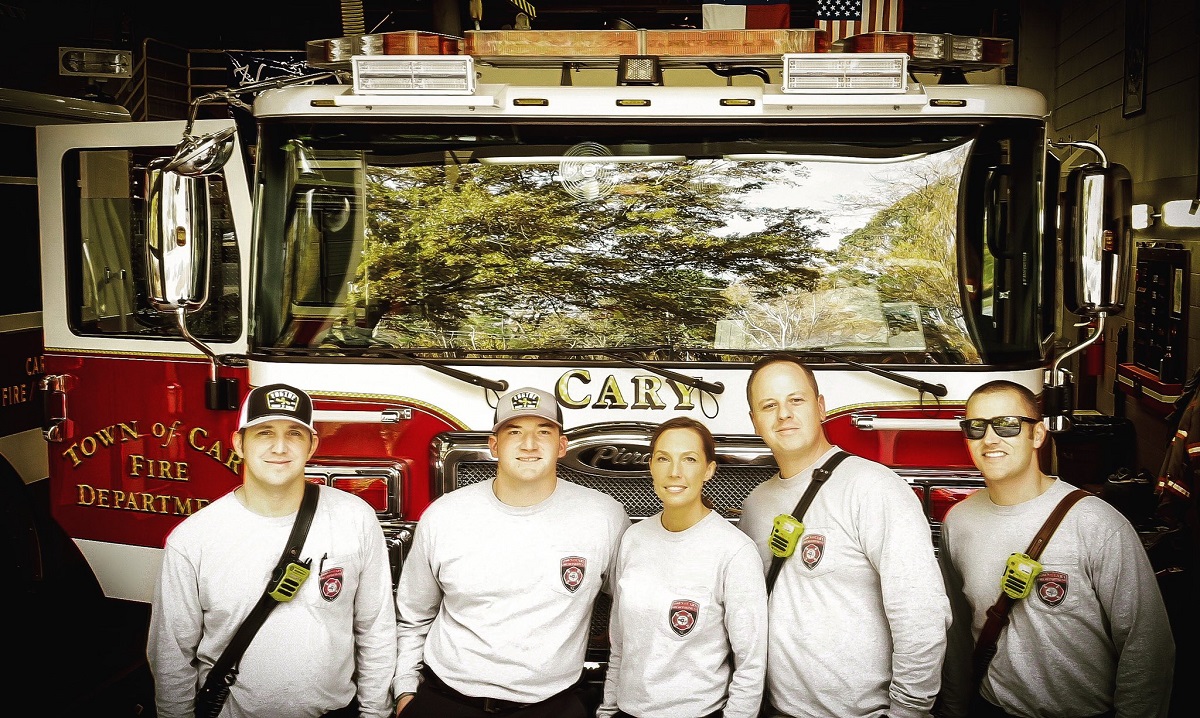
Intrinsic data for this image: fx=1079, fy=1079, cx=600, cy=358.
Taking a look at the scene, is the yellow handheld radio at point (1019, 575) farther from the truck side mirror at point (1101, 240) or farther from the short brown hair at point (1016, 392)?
the truck side mirror at point (1101, 240)

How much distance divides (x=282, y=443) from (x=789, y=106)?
2128mm

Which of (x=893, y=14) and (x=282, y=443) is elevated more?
(x=893, y=14)

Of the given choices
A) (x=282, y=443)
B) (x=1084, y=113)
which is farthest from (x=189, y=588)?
(x=1084, y=113)

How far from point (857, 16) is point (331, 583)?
2920 millimetres

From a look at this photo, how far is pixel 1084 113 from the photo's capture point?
35.6 feet

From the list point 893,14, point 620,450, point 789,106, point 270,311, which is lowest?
point 620,450

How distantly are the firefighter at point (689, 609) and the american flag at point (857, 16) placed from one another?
1.90m

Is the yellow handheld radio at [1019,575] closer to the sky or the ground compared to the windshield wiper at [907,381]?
closer to the ground

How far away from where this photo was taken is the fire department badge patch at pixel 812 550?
3238mm

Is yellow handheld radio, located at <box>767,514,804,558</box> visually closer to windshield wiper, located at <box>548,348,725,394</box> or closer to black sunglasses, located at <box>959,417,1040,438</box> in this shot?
black sunglasses, located at <box>959,417,1040,438</box>

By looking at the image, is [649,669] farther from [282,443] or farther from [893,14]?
[893,14]

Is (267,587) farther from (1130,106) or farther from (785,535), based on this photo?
(1130,106)

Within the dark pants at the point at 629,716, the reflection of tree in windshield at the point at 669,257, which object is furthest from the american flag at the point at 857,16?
the dark pants at the point at 629,716

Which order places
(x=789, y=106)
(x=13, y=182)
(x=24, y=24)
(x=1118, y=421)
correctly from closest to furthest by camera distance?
(x=789, y=106) < (x=13, y=182) < (x=1118, y=421) < (x=24, y=24)
